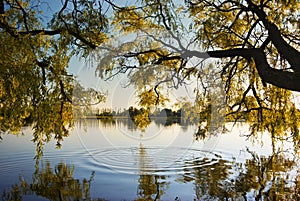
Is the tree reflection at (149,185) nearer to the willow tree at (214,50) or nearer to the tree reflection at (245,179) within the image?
the tree reflection at (245,179)

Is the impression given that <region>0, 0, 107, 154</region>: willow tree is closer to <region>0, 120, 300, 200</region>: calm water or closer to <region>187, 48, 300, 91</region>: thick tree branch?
<region>0, 120, 300, 200</region>: calm water

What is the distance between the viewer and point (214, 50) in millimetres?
5473

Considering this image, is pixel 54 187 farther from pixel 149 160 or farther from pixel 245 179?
pixel 245 179

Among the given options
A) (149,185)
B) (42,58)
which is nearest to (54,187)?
(149,185)

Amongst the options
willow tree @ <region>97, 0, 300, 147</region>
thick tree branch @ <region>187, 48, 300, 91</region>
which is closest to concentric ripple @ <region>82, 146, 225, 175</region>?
willow tree @ <region>97, 0, 300, 147</region>

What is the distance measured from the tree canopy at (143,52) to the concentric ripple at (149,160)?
1988 millimetres

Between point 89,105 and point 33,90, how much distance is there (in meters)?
1.67

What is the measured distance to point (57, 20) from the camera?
16.2 ft

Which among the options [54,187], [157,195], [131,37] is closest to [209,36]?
[131,37]

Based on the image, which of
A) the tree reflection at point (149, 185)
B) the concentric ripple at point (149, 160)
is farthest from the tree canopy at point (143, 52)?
the concentric ripple at point (149, 160)

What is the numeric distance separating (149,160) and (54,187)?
3570mm

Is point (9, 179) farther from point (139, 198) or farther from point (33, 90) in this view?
point (33, 90)

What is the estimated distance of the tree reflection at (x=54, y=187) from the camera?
5.51 meters

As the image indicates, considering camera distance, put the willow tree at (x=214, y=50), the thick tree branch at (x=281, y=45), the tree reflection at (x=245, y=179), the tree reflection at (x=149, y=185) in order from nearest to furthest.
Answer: the thick tree branch at (x=281, y=45)
the willow tree at (x=214, y=50)
the tree reflection at (x=245, y=179)
the tree reflection at (x=149, y=185)
